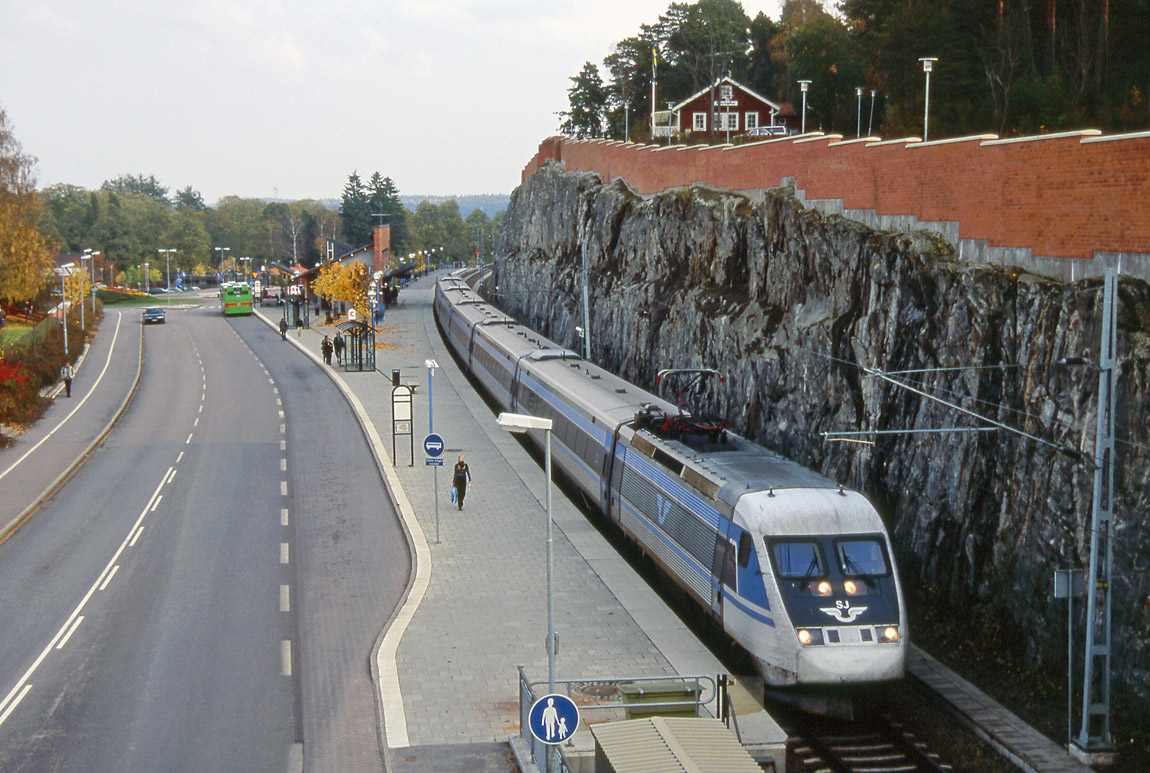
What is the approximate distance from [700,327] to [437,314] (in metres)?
40.6

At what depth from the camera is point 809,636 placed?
1550cm

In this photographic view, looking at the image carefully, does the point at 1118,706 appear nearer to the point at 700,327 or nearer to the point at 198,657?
the point at 198,657

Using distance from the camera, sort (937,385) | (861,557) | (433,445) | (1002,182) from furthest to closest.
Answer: (433,445) < (937,385) < (1002,182) < (861,557)

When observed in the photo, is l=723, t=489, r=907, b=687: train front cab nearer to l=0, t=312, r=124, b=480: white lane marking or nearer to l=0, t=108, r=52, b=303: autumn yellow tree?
l=0, t=312, r=124, b=480: white lane marking

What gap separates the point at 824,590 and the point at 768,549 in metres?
0.98

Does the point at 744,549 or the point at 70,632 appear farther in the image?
the point at 70,632

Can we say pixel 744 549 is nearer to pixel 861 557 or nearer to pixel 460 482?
pixel 861 557

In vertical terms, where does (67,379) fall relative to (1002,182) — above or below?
below

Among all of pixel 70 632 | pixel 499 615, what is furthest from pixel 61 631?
pixel 499 615

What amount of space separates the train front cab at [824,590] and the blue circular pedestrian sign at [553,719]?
411cm

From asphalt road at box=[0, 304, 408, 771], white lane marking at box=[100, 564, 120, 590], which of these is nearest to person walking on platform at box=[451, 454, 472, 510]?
asphalt road at box=[0, 304, 408, 771]

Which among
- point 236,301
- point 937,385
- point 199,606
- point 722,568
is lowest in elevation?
point 199,606

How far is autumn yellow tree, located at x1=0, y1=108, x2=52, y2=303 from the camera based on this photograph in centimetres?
5756

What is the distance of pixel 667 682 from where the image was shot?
52.6ft
